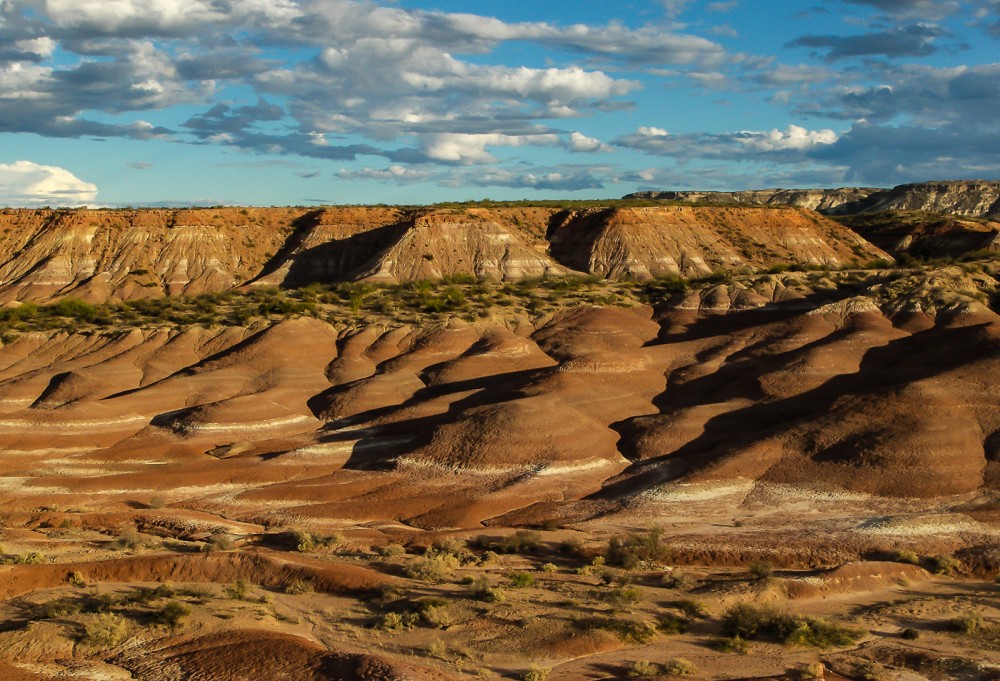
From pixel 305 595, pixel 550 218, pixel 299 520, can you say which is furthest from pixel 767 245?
pixel 305 595

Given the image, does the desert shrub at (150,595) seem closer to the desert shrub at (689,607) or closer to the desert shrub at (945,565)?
the desert shrub at (689,607)

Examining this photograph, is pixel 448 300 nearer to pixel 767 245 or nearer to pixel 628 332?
pixel 628 332

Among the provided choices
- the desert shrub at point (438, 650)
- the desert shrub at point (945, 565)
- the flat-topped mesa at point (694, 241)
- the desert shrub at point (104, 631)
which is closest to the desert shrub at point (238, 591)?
the desert shrub at point (104, 631)

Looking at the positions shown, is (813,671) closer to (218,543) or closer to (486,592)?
(486,592)

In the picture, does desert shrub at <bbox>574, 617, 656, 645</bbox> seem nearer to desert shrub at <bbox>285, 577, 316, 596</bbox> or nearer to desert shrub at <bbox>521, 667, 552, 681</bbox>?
desert shrub at <bbox>521, 667, 552, 681</bbox>

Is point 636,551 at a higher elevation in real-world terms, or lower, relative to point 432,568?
lower

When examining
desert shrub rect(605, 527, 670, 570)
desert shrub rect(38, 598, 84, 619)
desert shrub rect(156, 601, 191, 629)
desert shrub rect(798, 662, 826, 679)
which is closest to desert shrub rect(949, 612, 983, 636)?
desert shrub rect(798, 662, 826, 679)

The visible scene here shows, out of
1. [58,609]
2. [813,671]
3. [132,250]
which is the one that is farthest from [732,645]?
[132,250]

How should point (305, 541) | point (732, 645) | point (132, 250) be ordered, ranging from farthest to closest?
point (132, 250), point (305, 541), point (732, 645)
